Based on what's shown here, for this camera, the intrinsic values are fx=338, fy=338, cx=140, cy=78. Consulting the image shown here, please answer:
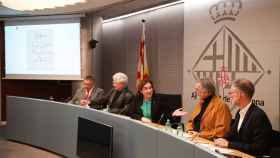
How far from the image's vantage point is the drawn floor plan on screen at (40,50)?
6621 millimetres

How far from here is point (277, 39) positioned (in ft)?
12.4

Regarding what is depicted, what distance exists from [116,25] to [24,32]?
1.92 metres

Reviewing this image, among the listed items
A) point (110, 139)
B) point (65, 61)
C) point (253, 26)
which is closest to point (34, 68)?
point (65, 61)

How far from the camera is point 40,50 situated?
6.70m

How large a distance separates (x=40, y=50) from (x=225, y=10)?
3855 millimetres

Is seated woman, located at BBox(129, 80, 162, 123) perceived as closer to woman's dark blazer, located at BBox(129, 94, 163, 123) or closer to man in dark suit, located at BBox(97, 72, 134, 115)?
woman's dark blazer, located at BBox(129, 94, 163, 123)

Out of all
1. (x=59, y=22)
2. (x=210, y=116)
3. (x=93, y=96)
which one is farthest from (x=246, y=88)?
(x=59, y=22)

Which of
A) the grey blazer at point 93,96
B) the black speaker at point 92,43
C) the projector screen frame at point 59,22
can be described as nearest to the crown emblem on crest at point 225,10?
the grey blazer at point 93,96

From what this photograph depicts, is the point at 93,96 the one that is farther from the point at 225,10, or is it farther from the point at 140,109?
the point at 225,10

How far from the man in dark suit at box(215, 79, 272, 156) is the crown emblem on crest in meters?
1.51

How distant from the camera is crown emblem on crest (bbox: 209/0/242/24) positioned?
4.27m

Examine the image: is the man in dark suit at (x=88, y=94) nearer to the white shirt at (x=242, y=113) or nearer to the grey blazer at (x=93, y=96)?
the grey blazer at (x=93, y=96)

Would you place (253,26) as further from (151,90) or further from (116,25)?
(116,25)

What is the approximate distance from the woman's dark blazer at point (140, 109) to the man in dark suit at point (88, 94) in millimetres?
870
